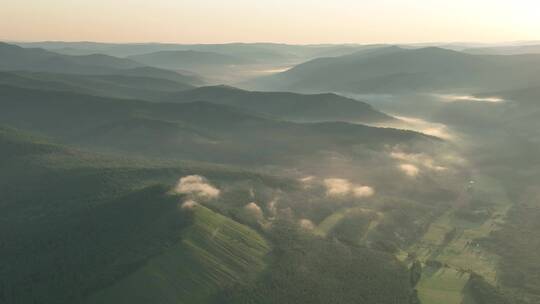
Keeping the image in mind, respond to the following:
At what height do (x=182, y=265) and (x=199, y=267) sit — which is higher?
(x=182, y=265)

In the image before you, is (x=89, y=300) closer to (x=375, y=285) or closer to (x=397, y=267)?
(x=375, y=285)

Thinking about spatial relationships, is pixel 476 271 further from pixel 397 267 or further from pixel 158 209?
pixel 158 209

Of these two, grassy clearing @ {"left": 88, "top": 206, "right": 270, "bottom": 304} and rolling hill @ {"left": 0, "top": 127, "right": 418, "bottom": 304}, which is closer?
grassy clearing @ {"left": 88, "top": 206, "right": 270, "bottom": 304}

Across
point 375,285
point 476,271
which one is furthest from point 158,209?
point 476,271

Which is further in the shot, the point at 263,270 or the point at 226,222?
the point at 226,222

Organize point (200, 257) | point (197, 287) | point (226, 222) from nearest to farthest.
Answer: point (197, 287), point (200, 257), point (226, 222)

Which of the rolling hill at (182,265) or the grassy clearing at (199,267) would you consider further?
the rolling hill at (182,265)

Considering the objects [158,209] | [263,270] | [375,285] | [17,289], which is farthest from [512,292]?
[17,289]

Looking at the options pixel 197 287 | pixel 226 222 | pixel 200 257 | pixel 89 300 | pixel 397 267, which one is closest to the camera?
pixel 89 300

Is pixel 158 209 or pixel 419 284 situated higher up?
pixel 158 209

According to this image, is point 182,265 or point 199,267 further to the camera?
point 199,267
